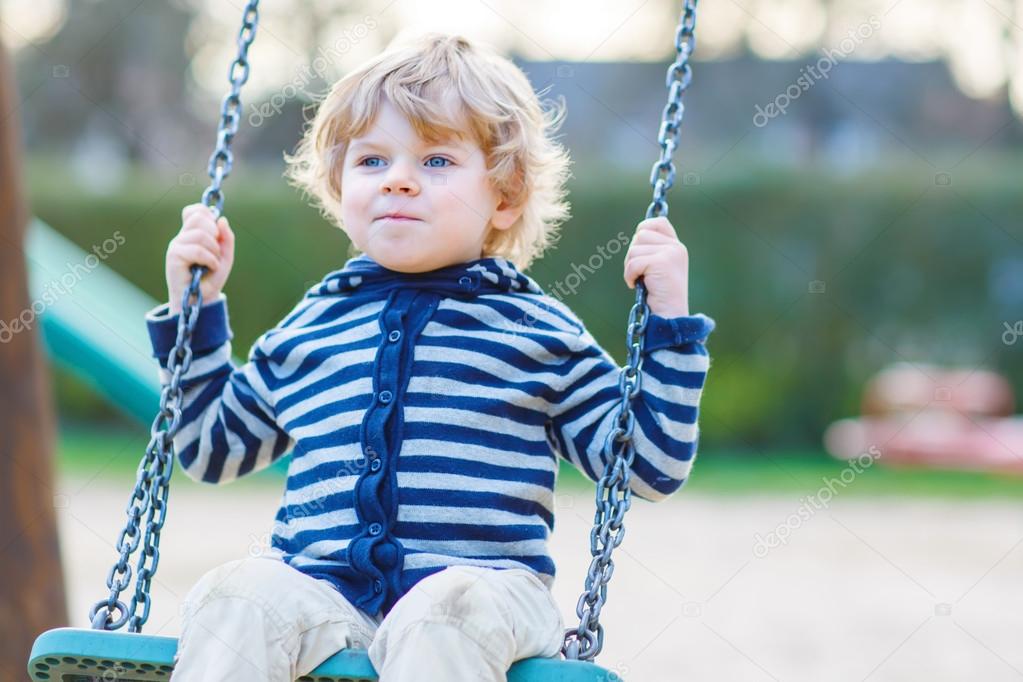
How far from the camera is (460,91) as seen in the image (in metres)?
2.18

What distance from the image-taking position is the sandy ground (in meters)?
4.81

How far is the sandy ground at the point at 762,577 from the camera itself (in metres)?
4.81

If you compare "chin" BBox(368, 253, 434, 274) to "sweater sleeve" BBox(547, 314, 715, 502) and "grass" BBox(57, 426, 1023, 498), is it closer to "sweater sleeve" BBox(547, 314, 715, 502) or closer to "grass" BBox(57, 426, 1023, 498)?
"sweater sleeve" BBox(547, 314, 715, 502)

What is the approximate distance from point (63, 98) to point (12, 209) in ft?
67.6

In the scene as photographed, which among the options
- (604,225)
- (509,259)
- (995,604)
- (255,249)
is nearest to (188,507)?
(255,249)

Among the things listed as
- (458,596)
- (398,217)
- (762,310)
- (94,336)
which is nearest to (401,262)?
(398,217)

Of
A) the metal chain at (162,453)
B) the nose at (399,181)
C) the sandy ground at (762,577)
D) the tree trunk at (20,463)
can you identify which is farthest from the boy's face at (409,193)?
the sandy ground at (762,577)

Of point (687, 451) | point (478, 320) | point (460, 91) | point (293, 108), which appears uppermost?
point (293, 108)

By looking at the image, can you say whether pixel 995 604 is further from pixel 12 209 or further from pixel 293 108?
pixel 293 108

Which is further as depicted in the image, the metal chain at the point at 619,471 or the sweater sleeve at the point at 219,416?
the sweater sleeve at the point at 219,416

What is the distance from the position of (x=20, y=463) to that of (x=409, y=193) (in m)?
1.90

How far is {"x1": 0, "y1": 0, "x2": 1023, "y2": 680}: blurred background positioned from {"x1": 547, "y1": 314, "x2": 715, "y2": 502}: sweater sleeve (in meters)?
→ 0.70

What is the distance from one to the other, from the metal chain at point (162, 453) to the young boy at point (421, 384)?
4.1 inches

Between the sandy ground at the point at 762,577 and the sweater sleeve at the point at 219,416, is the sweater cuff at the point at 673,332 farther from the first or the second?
the sandy ground at the point at 762,577
